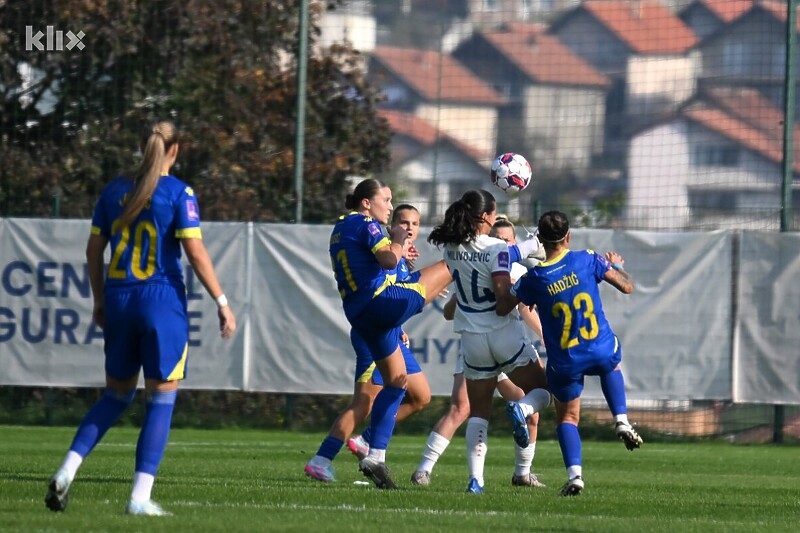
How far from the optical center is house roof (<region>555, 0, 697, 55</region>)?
23094 mm

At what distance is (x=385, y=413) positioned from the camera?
30.2 feet

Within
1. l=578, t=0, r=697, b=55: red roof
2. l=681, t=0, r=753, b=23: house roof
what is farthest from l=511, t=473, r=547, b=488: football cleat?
l=578, t=0, r=697, b=55: red roof

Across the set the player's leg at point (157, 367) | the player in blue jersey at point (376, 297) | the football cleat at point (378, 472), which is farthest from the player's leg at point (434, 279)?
the player's leg at point (157, 367)

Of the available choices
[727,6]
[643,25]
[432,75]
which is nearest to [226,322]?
[727,6]

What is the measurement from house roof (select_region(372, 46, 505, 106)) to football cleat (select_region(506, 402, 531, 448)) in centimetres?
2303

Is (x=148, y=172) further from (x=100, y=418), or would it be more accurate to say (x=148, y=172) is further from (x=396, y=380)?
(x=396, y=380)

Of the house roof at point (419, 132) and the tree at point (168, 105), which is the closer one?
the tree at point (168, 105)

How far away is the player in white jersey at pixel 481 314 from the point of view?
8992 millimetres

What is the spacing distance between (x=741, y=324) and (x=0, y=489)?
29.8 ft

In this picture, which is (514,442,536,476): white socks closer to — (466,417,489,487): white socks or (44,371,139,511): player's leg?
(466,417,489,487): white socks

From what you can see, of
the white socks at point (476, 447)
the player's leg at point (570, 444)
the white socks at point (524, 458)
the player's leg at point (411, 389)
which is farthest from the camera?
the player's leg at point (411, 389)

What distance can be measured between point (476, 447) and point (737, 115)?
2111 centimetres

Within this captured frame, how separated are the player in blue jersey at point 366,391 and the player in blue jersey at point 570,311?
973 millimetres

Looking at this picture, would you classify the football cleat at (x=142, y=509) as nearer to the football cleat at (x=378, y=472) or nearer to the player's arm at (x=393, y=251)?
the football cleat at (x=378, y=472)
